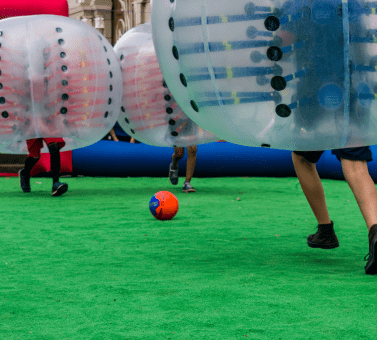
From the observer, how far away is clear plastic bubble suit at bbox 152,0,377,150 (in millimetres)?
1811

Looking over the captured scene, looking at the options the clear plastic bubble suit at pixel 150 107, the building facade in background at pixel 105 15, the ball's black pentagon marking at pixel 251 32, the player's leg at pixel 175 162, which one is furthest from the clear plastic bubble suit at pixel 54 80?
the building facade in background at pixel 105 15

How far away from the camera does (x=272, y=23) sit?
1833mm

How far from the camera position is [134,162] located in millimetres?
8883

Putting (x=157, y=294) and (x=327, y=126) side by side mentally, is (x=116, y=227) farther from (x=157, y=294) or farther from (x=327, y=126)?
(x=327, y=126)

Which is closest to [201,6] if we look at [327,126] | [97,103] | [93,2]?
[327,126]

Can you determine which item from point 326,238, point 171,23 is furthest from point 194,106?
point 326,238

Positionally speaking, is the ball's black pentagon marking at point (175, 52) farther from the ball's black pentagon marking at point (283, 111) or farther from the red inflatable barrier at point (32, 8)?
the red inflatable barrier at point (32, 8)

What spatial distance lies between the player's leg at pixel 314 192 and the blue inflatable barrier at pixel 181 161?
5571 millimetres

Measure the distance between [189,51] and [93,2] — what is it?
2107cm

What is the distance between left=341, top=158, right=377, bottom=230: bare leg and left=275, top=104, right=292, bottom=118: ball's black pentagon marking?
30.0 inches

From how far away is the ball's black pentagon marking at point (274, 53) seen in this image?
184 centimetres

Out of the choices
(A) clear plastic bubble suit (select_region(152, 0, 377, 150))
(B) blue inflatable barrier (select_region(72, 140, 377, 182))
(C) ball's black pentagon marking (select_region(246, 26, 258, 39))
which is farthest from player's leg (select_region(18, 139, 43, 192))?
(C) ball's black pentagon marking (select_region(246, 26, 258, 39))

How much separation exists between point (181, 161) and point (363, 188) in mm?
6233

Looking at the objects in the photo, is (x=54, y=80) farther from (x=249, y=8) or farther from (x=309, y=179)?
(x=249, y=8)
